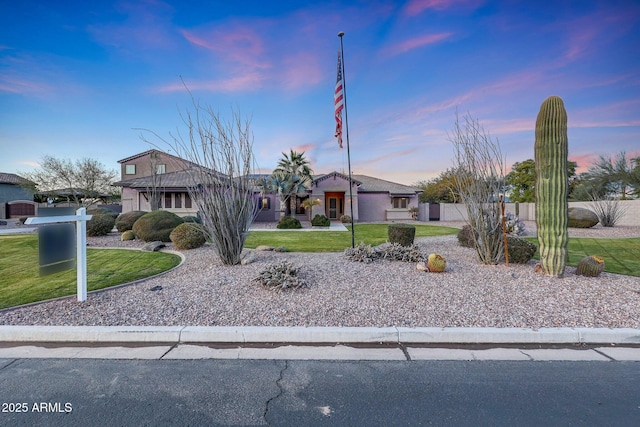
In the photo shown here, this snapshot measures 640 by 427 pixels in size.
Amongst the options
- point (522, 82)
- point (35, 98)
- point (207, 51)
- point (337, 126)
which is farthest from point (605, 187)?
point (35, 98)

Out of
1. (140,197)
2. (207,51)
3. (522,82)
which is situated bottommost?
(140,197)

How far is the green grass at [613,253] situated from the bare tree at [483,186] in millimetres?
2635

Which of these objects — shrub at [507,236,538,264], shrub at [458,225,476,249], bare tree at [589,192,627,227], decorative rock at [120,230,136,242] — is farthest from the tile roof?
bare tree at [589,192,627,227]

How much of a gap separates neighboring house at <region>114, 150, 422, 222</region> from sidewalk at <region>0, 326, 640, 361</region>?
780 inches

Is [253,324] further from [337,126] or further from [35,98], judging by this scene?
[35,98]

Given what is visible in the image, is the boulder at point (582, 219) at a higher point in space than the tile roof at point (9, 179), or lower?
lower

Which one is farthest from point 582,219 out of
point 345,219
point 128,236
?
point 128,236

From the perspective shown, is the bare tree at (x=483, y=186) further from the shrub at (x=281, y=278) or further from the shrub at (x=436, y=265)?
the shrub at (x=281, y=278)

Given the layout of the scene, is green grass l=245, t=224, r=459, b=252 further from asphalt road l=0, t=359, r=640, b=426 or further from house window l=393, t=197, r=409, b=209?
house window l=393, t=197, r=409, b=209

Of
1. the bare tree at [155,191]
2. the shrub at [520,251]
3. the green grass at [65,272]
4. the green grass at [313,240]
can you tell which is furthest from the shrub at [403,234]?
the bare tree at [155,191]

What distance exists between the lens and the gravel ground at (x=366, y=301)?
416cm

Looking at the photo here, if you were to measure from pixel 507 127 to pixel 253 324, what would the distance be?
13126 mm

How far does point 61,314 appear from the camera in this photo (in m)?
4.33

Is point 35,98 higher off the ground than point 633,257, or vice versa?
point 35,98
